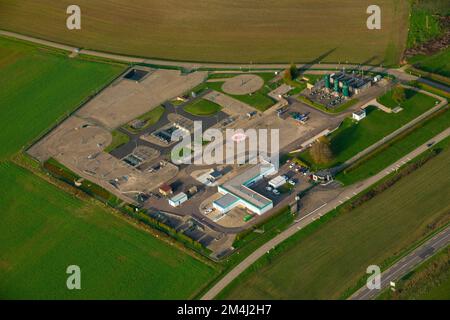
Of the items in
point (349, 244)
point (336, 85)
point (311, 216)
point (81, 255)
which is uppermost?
point (336, 85)

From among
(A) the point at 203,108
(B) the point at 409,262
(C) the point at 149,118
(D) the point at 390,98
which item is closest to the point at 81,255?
(C) the point at 149,118

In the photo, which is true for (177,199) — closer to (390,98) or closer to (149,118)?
(149,118)

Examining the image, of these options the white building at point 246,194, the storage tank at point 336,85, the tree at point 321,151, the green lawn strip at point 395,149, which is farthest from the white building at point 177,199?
the storage tank at point 336,85

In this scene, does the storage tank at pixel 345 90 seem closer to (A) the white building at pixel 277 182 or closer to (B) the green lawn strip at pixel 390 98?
(B) the green lawn strip at pixel 390 98

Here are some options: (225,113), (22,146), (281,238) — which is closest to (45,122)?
(22,146)

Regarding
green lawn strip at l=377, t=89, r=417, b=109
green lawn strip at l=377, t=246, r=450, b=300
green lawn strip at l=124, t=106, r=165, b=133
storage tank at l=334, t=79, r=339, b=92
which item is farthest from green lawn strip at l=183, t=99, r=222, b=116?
green lawn strip at l=377, t=246, r=450, b=300

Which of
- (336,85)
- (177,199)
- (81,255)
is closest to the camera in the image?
(81,255)

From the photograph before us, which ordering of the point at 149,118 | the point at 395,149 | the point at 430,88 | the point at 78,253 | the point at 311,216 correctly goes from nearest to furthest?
the point at 78,253 → the point at 311,216 → the point at 395,149 → the point at 430,88 → the point at 149,118
